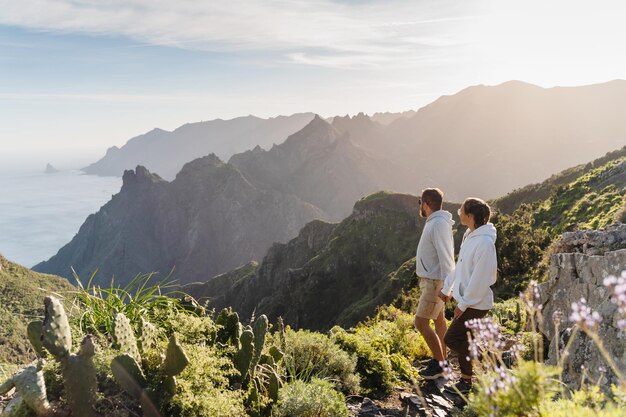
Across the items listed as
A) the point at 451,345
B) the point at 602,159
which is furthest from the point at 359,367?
the point at 602,159

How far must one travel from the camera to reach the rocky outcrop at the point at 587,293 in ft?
14.0

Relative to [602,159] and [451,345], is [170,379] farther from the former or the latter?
[602,159]

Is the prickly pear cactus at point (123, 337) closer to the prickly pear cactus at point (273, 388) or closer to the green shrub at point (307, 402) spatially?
the prickly pear cactus at point (273, 388)

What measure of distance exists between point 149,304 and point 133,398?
1.37 m

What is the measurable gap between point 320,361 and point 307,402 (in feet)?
4.95

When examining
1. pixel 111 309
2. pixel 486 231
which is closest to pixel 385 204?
pixel 486 231

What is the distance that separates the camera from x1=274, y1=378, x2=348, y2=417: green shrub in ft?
15.0

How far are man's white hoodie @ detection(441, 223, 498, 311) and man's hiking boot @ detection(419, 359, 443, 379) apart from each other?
1736 millimetres

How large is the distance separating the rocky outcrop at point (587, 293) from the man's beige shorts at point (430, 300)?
64.9 inches

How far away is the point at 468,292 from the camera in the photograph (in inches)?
216

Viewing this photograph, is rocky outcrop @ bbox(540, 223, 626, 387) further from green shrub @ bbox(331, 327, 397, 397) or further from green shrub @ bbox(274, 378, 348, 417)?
green shrub @ bbox(274, 378, 348, 417)

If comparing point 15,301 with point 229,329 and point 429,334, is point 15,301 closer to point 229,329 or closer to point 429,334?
point 229,329

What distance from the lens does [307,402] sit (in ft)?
15.1

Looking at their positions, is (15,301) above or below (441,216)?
below
